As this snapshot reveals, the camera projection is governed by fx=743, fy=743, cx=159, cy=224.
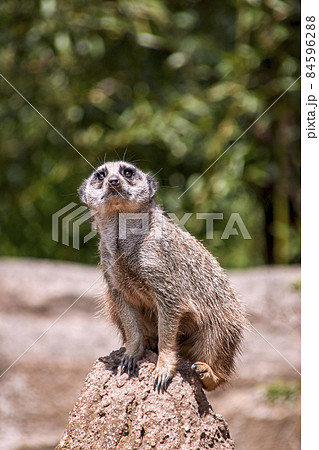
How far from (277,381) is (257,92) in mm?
2654

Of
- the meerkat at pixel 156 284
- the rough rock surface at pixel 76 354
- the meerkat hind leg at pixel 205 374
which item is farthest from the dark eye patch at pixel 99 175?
the rough rock surface at pixel 76 354

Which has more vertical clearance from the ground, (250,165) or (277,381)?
(250,165)

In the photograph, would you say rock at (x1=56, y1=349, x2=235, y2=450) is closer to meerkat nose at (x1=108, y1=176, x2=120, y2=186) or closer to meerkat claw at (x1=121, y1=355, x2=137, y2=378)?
meerkat claw at (x1=121, y1=355, x2=137, y2=378)

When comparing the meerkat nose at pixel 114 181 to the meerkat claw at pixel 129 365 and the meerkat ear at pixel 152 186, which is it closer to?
the meerkat ear at pixel 152 186

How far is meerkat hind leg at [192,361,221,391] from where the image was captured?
3.11 metres

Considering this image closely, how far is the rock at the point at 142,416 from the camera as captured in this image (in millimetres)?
2834

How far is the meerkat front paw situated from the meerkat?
28 millimetres

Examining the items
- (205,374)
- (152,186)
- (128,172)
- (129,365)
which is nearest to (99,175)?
(128,172)

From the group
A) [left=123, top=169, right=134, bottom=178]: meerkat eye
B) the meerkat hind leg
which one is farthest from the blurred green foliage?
the meerkat hind leg

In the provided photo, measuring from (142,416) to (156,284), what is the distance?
21.5 inches

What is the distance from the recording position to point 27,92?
7.57 m

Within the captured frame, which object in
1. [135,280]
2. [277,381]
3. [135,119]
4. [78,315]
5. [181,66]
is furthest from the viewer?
[181,66]
